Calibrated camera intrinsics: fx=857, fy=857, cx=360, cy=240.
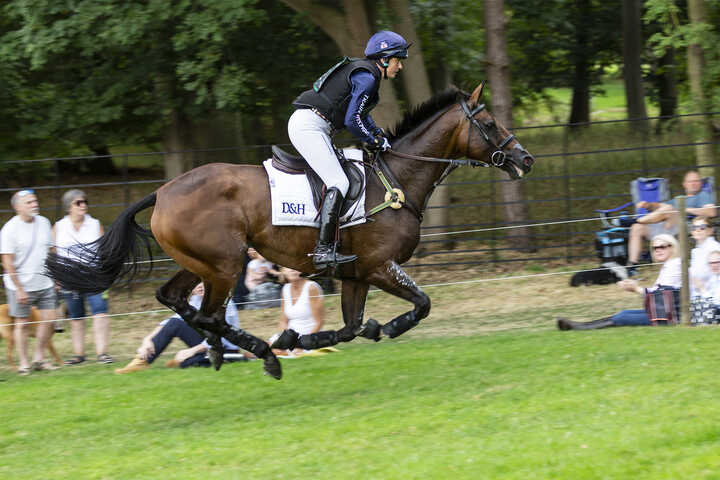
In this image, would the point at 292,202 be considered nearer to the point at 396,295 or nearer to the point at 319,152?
the point at 319,152

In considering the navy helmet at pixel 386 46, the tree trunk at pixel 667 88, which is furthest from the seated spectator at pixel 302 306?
the tree trunk at pixel 667 88

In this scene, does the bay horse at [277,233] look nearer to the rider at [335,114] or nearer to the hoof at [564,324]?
the rider at [335,114]

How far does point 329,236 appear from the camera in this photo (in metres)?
7.00

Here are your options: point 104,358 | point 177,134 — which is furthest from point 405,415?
point 177,134

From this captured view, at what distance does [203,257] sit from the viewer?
6.99 metres

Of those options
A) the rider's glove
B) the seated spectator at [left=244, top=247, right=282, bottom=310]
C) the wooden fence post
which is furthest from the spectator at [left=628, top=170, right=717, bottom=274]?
the rider's glove

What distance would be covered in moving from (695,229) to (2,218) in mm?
12122

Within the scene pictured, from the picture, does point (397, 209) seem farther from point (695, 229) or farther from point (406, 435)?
point (695, 229)

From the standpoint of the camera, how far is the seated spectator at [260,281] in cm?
1110

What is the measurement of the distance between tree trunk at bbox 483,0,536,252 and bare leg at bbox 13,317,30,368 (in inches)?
299

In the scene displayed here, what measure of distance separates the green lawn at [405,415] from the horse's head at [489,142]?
1.74m

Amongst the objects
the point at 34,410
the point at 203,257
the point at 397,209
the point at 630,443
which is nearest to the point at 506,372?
the point at 397,209

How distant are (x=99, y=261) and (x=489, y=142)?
3521 millimetres

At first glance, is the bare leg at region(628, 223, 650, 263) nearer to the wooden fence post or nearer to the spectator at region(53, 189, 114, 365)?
the wooden fence post
